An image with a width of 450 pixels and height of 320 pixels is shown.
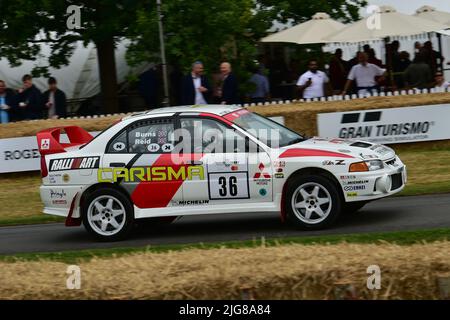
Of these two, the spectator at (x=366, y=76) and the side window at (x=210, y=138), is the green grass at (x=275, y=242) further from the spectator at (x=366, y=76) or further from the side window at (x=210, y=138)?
the spectator at (x=366, y=76)

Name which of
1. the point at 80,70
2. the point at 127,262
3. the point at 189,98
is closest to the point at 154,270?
the point at 127,262

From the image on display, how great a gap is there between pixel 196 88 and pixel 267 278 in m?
11.2

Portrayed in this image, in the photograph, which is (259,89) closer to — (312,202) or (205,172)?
(205,172)

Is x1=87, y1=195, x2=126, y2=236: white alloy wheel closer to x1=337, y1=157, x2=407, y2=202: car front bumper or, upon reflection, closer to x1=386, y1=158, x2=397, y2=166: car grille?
x1=337, y1=157, x2=407, y2=202: car front bumper

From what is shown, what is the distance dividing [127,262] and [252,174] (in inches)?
139

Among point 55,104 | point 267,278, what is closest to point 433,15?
point 55,104

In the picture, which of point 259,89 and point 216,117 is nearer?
point 216,117

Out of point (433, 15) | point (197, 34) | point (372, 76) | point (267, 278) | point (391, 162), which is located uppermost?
point (433, 15)

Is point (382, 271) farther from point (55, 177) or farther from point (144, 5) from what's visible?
point (144, 5)

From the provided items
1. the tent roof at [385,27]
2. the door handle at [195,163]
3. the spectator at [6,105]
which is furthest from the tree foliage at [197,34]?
the door handle at [195,163]

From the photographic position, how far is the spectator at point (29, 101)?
64.2 ft

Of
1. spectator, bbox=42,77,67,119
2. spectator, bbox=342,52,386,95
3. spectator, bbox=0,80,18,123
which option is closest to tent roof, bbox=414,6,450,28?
spectator, bbox=342,52,386,95

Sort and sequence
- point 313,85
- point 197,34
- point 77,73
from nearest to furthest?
point 313,85 < point 197,34 < point 77,73

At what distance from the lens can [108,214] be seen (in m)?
11.7
